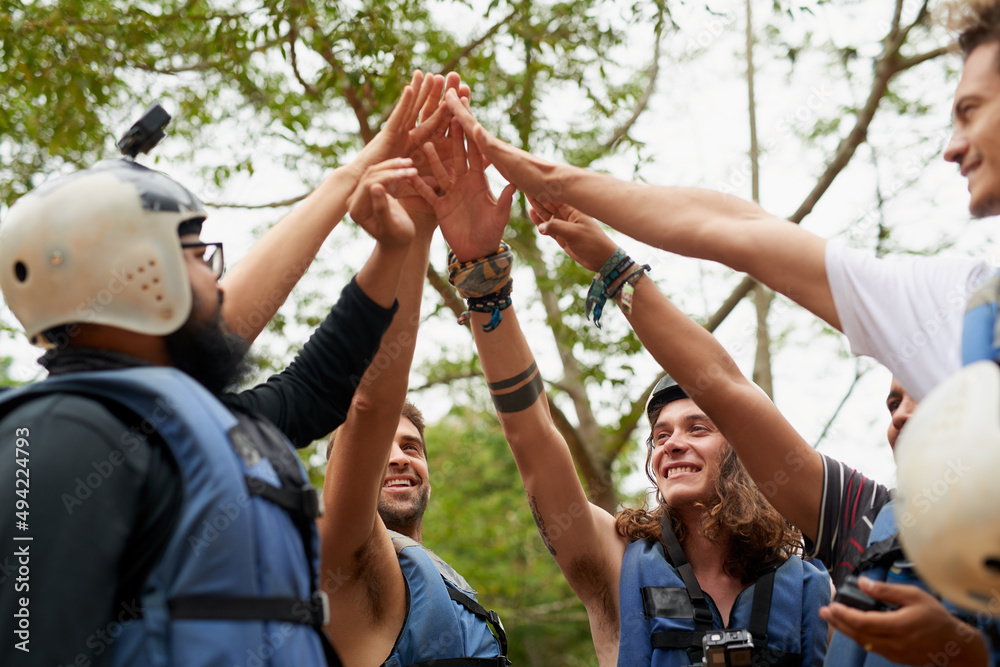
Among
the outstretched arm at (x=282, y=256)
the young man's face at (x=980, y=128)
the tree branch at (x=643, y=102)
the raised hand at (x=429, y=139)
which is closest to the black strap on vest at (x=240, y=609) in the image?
the outstretched arm at (x=282, y=256)

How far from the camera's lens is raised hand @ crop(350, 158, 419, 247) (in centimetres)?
270

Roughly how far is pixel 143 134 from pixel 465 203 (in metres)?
1.47

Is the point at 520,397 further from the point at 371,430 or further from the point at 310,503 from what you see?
the point at 310,503

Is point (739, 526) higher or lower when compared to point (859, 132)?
lower

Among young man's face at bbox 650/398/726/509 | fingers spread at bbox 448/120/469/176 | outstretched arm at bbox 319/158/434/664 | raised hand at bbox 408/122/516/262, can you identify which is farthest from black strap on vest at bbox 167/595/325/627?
young man's face at bbox 650/398/726/509

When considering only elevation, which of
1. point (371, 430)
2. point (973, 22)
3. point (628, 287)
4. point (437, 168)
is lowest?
point (371, 430)

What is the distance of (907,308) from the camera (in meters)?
2.34

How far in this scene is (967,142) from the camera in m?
2.22

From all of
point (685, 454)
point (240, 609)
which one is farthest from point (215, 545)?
point (685, 454)

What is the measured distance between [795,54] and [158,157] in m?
6.36

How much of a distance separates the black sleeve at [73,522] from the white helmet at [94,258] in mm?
303

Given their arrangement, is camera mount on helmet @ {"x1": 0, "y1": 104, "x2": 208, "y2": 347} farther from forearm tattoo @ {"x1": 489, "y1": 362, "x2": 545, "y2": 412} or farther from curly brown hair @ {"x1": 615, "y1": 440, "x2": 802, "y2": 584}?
curly brown hair @ {"x1": 615, "y1": 440, "x2": 802, "y2": 584}

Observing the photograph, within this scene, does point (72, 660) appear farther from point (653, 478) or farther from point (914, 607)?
point (653, 478)

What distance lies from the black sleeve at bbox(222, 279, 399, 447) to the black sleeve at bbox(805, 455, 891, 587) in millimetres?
1800
